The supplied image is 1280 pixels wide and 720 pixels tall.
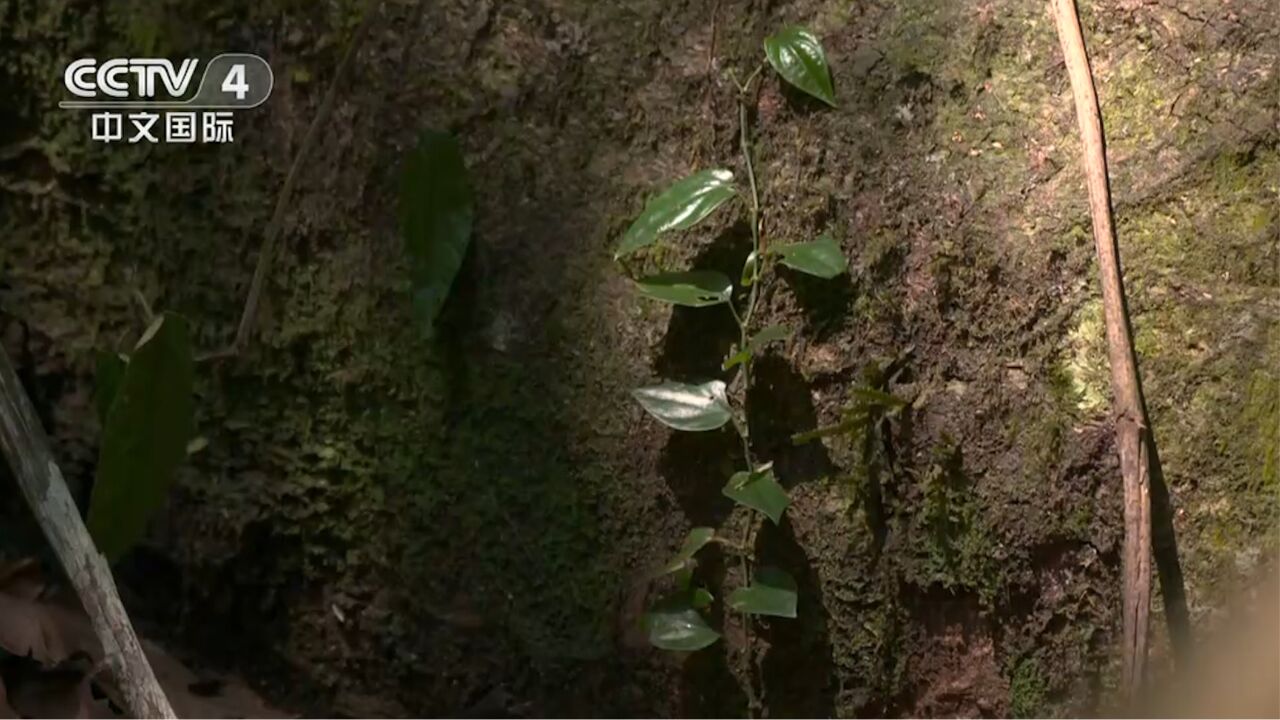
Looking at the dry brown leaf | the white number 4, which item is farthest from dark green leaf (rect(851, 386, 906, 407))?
the dry brown leaf

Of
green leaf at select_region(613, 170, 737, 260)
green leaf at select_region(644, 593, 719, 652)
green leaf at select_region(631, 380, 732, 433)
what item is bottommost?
green leaf at select_region(644, 593, 719, 652)

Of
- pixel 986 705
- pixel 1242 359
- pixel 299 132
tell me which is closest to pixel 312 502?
pixel 299 132

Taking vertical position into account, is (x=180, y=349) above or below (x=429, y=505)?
above

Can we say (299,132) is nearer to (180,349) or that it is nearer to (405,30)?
(405,30)

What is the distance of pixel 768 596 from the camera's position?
1318mm

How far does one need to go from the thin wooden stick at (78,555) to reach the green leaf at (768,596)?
1.87ft

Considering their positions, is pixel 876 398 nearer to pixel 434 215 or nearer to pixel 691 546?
pixel 691 546

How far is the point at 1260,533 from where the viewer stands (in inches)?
49.0

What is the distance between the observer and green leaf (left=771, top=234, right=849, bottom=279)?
1.28m

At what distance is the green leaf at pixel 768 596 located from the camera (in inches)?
51.6

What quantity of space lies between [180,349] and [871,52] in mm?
799

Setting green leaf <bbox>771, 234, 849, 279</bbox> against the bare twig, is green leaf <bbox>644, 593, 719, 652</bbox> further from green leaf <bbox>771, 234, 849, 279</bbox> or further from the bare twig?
the bare twig

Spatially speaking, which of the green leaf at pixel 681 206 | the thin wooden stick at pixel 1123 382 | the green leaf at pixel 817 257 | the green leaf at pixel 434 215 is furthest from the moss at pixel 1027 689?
the green leaf at pixel 434 215

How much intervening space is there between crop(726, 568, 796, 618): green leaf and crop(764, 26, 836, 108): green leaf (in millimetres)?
490
